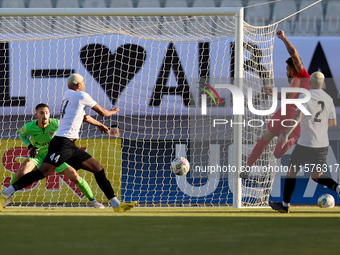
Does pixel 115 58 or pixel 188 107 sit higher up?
pixel 115 58

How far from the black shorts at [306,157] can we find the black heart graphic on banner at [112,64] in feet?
12.0

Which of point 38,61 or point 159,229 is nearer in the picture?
point 159,229

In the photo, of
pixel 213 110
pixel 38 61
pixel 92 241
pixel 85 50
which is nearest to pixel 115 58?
pixel 85 50

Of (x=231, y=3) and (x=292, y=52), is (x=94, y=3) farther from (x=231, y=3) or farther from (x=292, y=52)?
(x=292, y=52)

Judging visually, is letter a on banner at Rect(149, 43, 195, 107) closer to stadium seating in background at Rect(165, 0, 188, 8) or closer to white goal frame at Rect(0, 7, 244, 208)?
white goal frame at Rect(0, 7, 244, 208)

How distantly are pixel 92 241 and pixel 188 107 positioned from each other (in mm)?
5268

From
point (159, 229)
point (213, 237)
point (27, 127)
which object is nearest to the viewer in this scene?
point (213, 237)

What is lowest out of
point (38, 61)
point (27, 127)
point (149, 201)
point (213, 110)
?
point (149, 201)

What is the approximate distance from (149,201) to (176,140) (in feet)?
3.83

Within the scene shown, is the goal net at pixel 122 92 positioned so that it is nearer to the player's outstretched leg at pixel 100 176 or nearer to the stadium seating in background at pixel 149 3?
the player's outstretched leg at pixel 100 176

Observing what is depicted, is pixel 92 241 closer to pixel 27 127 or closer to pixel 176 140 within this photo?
pixel 27 127

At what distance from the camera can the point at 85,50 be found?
8.13m

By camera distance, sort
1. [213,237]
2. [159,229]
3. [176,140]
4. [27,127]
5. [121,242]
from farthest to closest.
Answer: [176,140] → [27,127] → [159,229] → [213,237] → [121,242]

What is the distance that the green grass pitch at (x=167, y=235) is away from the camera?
8.95 ft
